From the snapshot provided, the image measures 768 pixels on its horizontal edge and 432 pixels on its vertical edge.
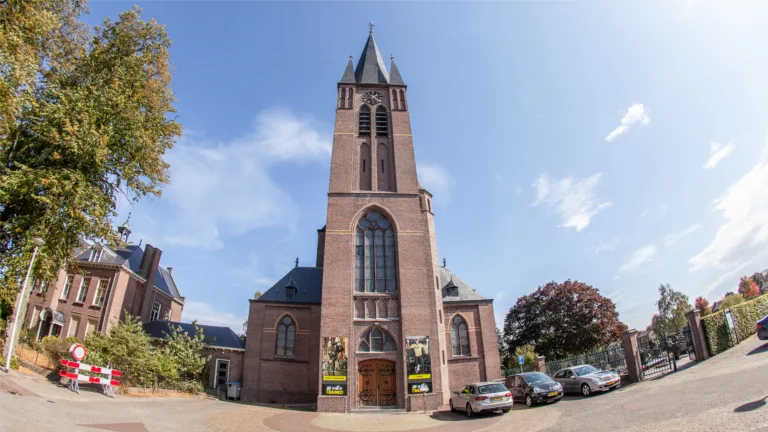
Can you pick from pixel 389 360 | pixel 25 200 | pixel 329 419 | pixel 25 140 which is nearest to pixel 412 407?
pixel 389 360

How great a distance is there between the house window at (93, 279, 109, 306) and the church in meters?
11.8

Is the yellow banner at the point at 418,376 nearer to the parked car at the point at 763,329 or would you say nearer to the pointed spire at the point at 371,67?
the parked car at the point at 763,329

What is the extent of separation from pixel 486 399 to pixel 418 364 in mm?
6026

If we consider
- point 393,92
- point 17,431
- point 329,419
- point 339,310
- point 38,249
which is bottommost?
point 329,419

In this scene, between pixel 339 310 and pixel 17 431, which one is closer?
pixel 17 431

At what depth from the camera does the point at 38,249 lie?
1453 centimetres

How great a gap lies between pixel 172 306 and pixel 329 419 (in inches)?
1121

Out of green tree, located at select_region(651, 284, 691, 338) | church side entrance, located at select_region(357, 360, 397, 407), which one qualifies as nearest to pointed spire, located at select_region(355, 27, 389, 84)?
church side entrance, located at select_region(357, 360, 397, 407)

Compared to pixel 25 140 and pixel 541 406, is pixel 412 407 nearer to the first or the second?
pixel 541 406

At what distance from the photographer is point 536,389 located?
15008 mm

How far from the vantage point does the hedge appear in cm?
1612

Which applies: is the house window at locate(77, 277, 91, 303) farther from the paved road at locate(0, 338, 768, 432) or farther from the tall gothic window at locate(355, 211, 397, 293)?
the tall gothic window at locate(355, 211, 397, 293)

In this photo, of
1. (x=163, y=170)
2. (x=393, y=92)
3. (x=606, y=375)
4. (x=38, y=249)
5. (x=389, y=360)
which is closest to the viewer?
(x=38, y=249)

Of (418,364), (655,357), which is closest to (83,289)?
(418,364)
